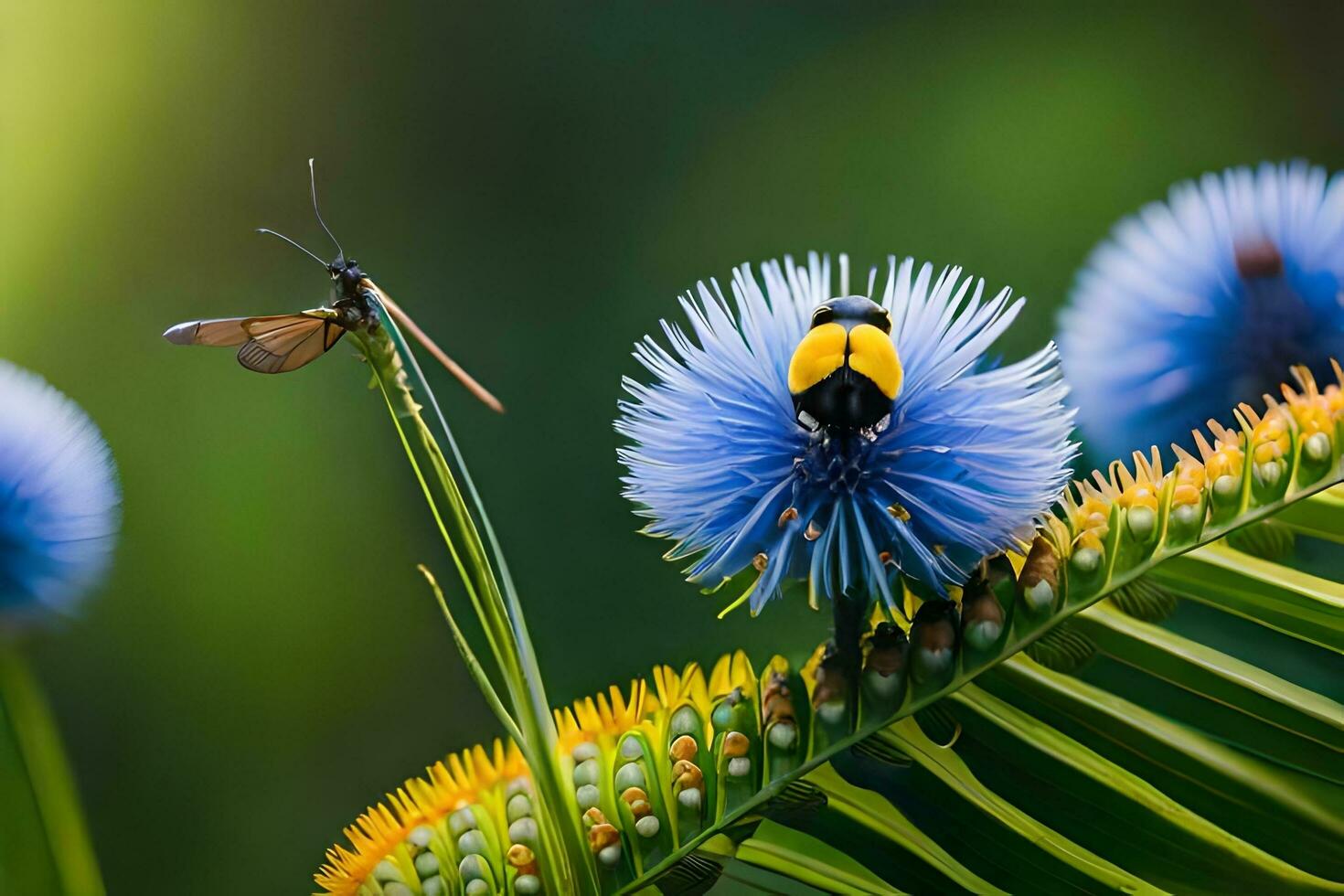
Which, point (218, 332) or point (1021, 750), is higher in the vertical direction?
point (218, 332)

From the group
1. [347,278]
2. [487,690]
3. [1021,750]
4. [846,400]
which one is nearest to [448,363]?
[347,278]

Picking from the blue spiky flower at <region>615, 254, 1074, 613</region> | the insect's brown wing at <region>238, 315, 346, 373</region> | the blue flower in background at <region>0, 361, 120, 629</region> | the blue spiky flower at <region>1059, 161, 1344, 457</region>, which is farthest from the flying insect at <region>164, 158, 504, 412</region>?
the blue spiky flower at <region>1059, 161, 1344, 457</region>

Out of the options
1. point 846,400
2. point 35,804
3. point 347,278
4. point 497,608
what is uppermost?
point 347,278

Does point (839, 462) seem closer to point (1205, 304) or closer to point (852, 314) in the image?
point (852, 314)

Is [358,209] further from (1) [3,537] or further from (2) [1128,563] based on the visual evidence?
(2) [1128,563]

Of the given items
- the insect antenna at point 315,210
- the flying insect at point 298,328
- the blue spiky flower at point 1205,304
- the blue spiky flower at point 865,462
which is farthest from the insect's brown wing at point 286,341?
the blue spiky flower at point 1205,304

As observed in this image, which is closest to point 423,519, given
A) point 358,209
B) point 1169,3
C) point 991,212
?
point 358,209

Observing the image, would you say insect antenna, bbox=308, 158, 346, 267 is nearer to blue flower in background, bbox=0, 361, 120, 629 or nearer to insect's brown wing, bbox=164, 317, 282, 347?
insect's brown wing, bbox=164, 317, 282, 347
